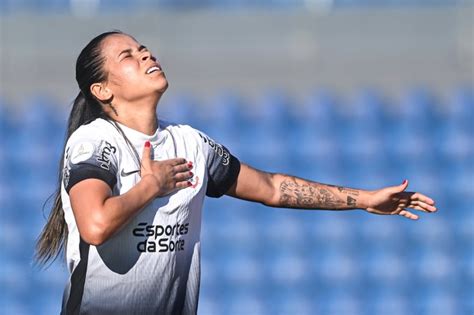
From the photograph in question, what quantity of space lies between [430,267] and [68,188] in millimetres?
5319

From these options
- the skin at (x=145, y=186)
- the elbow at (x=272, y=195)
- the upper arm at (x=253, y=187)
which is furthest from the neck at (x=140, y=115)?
the elbow at (x=272, y=195)

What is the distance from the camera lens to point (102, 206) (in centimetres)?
306

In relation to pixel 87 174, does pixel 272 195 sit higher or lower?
higher

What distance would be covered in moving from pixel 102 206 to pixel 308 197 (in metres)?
0.91

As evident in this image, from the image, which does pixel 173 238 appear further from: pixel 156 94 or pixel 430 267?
pixel 430 267

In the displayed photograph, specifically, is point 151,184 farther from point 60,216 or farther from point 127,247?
point 60,216

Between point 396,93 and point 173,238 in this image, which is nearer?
point 173,238

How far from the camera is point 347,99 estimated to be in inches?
354

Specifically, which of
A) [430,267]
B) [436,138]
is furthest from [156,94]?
[436,138]

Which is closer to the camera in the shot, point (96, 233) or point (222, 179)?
point (96, 233)

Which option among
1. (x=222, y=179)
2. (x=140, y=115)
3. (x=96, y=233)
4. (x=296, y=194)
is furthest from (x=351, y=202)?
(x=96, y=233)

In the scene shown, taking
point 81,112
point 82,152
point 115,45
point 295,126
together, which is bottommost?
point 82,152

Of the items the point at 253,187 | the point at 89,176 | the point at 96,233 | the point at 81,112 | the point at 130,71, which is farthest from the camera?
the point at 253,187

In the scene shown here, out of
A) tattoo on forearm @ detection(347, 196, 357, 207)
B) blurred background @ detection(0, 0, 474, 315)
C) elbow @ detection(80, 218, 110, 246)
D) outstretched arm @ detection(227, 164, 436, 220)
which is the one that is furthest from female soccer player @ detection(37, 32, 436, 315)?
blurred background @ detection(0, 0, 474, 315)
